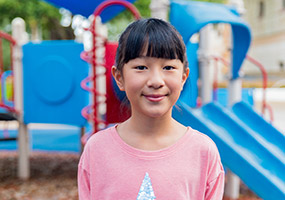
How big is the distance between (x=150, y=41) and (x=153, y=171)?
432 millimetres

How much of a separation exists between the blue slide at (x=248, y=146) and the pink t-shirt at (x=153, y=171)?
0.97 metres

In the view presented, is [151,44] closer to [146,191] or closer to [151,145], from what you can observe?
[151,145]

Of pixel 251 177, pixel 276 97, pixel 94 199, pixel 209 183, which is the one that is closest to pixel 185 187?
pixel 209 183

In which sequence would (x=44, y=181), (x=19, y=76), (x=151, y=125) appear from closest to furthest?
(x=151, y=125) → (x=19, y=76) → (x=44, y=181)

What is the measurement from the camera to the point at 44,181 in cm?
464

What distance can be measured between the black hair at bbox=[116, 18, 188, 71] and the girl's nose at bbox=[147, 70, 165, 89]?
0.06m

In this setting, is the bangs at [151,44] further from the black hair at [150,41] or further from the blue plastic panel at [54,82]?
the blue plastic panel at [54,82]

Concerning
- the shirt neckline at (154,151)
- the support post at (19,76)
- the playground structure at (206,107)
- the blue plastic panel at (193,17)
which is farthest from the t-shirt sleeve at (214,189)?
the support post at (19,76)

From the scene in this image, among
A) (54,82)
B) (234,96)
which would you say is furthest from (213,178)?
(54,82)

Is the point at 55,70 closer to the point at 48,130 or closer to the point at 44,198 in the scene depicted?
the point at 44,198

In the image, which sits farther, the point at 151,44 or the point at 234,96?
the point at 234,96

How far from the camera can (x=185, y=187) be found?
1.20 meters

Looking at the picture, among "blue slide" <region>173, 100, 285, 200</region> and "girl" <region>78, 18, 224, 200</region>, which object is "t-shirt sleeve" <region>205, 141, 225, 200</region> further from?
"blue slide" <region>173, 100, 285, 200</region>

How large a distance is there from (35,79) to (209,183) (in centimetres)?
359
